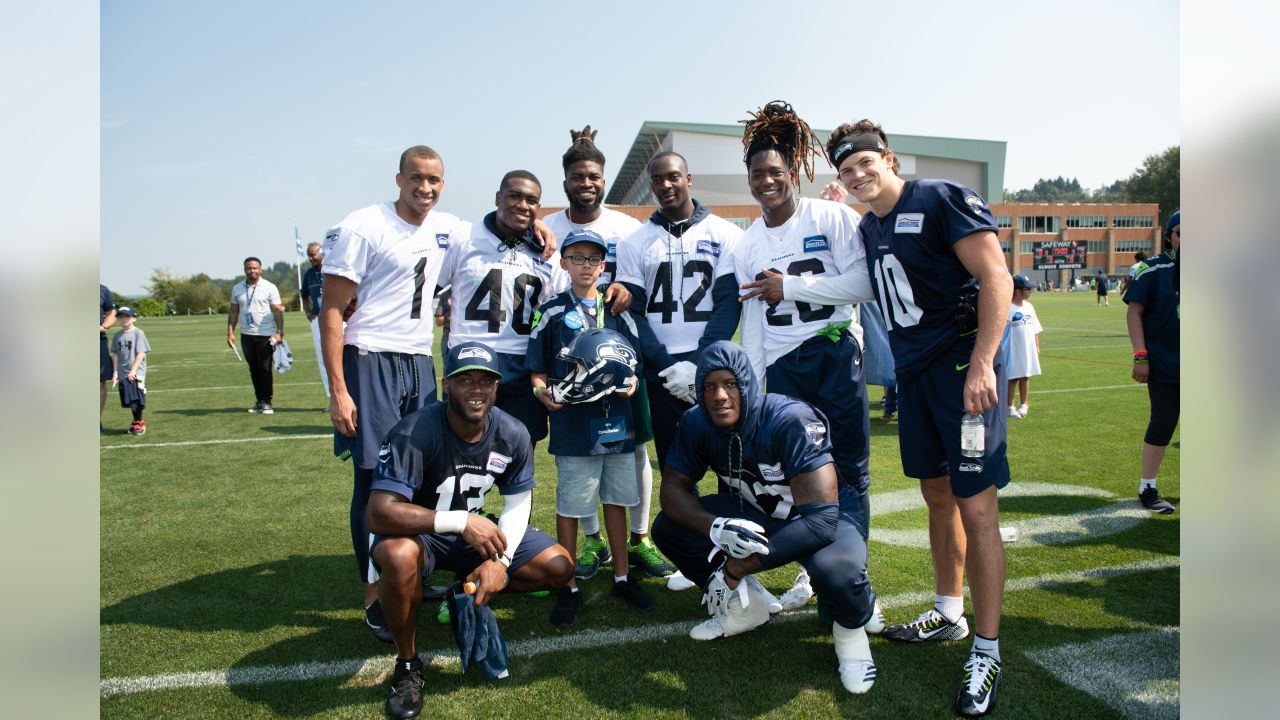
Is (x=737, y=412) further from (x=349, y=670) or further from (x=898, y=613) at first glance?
(x=349, y=670)

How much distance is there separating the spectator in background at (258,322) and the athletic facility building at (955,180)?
38680 millimetres

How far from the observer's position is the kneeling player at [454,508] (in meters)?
3.25

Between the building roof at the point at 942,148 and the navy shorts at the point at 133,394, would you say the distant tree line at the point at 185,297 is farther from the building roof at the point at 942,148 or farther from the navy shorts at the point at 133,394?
the navy shorts at the point at 133,394

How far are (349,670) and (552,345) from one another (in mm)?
1837

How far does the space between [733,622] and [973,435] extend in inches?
54.3

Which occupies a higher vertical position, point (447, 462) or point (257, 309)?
point (257, 309)

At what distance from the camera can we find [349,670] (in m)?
3.48

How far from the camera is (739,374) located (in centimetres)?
342

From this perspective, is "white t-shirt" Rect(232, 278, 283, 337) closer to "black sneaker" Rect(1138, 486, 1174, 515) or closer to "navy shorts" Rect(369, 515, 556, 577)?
"navy shorts" Rect(369, 515, 556, 577)

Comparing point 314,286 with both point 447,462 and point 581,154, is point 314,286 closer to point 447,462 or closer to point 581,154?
point 581,154

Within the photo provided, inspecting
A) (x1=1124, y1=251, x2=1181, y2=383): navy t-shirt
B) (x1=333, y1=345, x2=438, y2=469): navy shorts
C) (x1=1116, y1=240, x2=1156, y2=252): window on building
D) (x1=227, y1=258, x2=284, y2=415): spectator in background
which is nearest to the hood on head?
Answer: (x1=333, y1=345, x2=438, y2=469): navy shorts

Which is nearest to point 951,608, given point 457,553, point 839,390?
point 839,390
